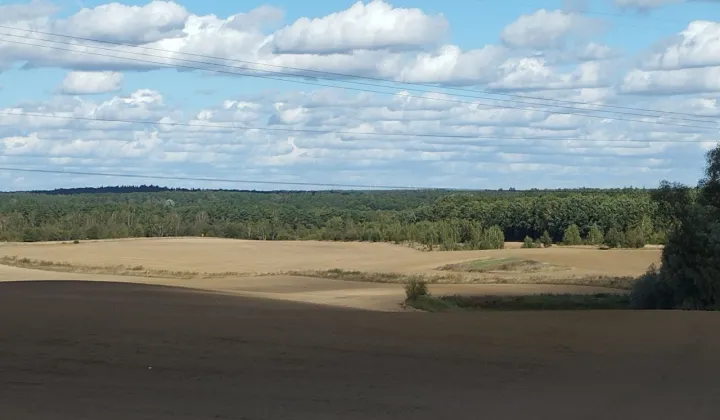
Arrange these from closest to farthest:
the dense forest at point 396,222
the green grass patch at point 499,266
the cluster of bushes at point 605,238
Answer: the green grass patch at point 499,266 < the cluster of bushes at point 605,238 < the dense forest at point 396,222

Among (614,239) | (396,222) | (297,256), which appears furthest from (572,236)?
(297,256)

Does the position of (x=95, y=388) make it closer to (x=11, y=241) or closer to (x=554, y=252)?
(x=554, y=252)

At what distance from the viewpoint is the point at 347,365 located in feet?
62.4

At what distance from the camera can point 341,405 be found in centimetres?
1576

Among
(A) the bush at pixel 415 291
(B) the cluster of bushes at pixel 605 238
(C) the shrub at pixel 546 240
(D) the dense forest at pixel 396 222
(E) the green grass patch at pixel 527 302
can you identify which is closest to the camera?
(E) the green grass patch at pixel 527 302

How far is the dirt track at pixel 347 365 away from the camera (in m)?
15.6

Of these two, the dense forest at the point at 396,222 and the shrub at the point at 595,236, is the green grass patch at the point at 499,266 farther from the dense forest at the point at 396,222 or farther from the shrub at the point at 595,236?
the shrub at the point at 595,236

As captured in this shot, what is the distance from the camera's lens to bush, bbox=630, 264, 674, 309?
130 feet

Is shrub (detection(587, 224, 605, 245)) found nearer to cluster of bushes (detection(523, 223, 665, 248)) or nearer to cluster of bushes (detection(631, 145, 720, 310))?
cluster of bushes (detection(523, 223, 665, 248))

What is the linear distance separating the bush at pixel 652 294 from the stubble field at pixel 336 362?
11619 mm

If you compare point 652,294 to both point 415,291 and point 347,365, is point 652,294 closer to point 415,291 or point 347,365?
point 415,291

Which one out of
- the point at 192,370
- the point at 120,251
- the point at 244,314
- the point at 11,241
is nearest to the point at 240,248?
the point at 120,251

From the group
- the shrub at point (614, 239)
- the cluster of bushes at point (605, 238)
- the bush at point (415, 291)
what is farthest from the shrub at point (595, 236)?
the bush at point (415, 291)

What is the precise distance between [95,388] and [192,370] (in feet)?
6.94
